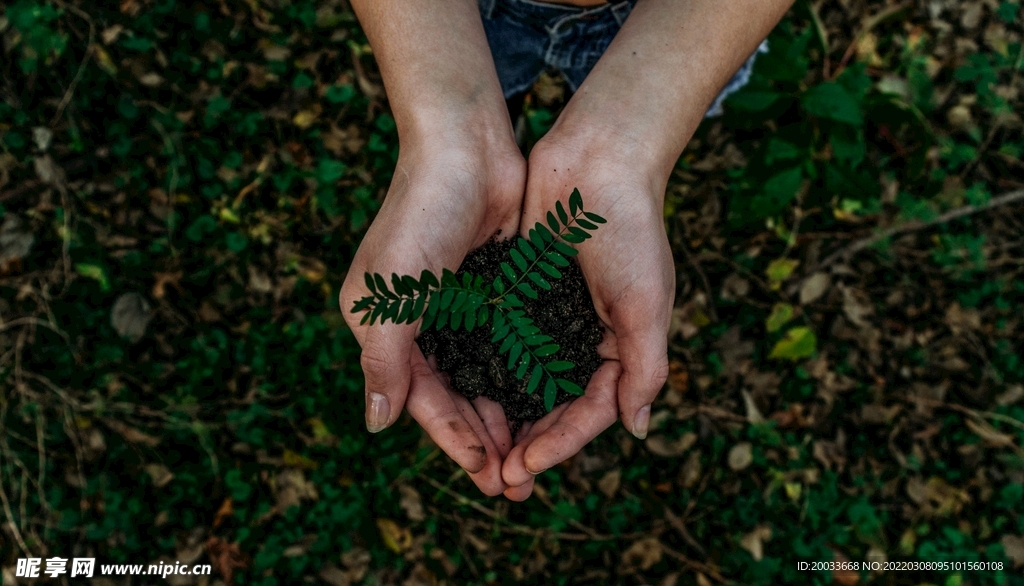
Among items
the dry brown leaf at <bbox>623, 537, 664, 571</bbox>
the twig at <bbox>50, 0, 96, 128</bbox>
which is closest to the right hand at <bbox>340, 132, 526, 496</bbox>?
the dry brown leaf at <bbox>623, 537, 664, 571</bbox>

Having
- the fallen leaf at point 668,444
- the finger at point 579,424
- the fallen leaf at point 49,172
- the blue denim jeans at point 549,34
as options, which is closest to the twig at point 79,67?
the fallen leaf at point 49,172

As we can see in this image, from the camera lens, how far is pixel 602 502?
3793mm

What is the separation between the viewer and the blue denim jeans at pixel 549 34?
9.47 ft

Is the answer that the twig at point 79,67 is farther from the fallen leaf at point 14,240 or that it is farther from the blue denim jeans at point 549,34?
the blue denim jeans at point 549,34

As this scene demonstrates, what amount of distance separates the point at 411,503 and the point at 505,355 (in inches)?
62.9

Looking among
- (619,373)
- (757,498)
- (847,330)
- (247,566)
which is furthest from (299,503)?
(847,330)

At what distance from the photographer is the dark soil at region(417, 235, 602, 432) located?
8.35ft

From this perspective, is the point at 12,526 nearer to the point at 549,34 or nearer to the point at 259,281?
the point at 259,281

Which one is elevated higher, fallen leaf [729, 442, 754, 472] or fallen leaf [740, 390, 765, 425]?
fallen leaf [740, 390, 765, 425]

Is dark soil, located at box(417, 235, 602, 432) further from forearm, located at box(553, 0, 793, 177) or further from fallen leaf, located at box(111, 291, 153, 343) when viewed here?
fallen leaf, located at box(111, 291, 153, 343)

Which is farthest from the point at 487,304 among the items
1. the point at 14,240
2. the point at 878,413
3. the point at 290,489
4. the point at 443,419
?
the point at 14,240

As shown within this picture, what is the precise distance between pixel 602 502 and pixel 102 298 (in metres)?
3.04

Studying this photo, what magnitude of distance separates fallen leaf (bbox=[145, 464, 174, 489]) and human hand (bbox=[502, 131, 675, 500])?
7.25ft

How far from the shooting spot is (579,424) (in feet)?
8.29
